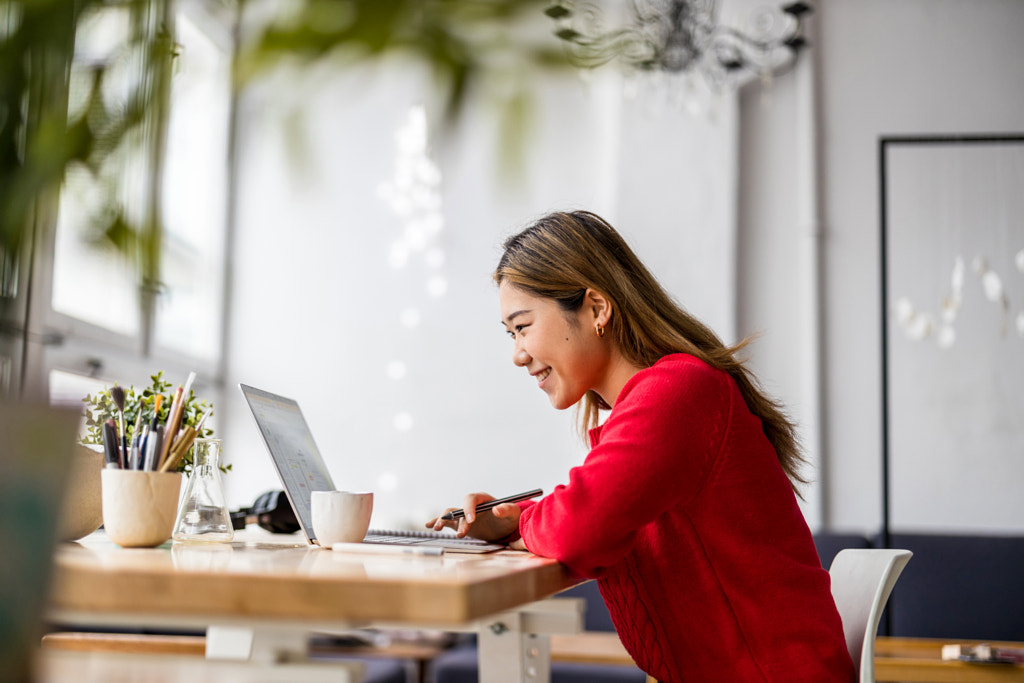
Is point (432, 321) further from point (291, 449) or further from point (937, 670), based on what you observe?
point (291, 449)

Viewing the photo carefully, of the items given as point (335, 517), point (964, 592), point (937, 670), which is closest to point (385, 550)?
point (335, 517)

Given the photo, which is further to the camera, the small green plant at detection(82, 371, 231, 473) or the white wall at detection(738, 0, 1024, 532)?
the white wall at detection(738, 0, 1024, 532)

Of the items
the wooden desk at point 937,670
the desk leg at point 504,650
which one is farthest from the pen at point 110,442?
the wooden desk at point 937,670

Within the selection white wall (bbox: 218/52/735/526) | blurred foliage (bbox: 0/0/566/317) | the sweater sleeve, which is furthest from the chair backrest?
white wall (bbox: 218/52/735/526)

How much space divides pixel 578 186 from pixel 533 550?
111 inches

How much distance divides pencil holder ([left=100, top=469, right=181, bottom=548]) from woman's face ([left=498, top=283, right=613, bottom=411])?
0.59 metres

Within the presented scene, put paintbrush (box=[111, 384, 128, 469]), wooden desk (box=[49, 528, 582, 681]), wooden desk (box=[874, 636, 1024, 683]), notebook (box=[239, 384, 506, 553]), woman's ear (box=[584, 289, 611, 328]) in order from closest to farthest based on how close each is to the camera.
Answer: wooden desk (box=[49, 528, 582, 681]) < paintbrush (box=[111, 384, 128, 469]) < notebook (box=[239, 384, 506, 553]) < woman's ear (box=[584, 289, 611, 328]) < wooden desk (box=[874, 636, 1024, 683])

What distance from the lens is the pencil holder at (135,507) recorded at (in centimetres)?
109

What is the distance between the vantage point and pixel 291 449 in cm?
147

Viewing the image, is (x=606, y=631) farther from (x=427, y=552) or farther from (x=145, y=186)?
(x=145, y=186)

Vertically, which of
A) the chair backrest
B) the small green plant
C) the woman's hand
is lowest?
the chair backrest

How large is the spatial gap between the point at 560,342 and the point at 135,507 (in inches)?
25.3

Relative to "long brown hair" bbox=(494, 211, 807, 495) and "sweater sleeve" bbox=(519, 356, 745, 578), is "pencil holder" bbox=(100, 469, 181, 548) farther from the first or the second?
"long brown hair" bbox=(494, 211, 807, 495)

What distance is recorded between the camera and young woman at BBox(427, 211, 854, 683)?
108cm
